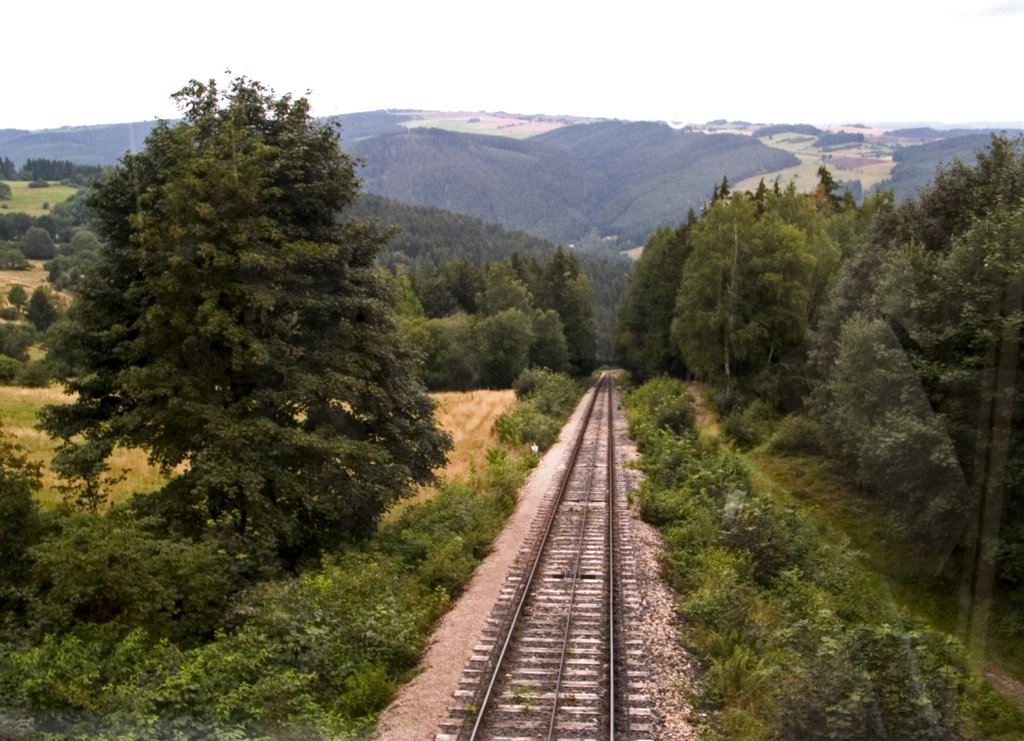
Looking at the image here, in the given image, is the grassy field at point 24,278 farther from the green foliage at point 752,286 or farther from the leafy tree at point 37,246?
the green foliage at point 752,286

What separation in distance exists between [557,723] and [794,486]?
67.6 ft

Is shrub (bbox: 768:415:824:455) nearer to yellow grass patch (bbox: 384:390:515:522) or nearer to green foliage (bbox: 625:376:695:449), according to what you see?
green foliage (bbox: 625:376:695:449)

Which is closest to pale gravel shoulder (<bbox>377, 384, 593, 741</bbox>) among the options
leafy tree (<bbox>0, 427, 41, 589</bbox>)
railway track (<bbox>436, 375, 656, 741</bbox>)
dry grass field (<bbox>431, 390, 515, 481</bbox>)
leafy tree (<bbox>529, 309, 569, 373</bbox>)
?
railway track (<bbox>436, 375, 656, 741</bbox>)

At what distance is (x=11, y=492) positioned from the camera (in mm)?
12750

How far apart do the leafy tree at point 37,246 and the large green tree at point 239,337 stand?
136 meters

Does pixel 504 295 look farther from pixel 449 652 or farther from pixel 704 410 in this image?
pixel 449 652

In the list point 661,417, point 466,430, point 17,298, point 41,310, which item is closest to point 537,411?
point 466,430

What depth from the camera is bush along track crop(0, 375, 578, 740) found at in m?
9.12

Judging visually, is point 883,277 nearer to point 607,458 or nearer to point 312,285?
point 607,458

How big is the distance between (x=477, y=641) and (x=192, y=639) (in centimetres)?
452

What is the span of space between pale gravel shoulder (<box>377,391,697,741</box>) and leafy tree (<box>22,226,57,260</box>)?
139444 millimetres

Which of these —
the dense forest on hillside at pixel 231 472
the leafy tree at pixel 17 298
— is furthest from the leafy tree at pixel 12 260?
the dense forest on hillside at pixel 231 472

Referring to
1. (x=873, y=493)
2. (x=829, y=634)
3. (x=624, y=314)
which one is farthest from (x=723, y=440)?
(x=624, y=314)

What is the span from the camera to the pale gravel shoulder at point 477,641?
32.8 ft
